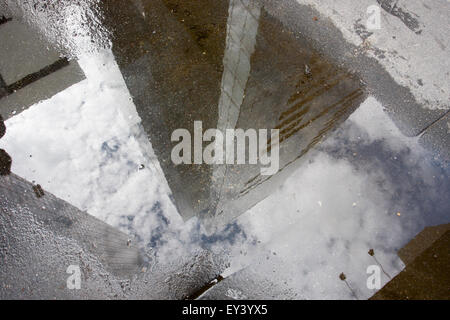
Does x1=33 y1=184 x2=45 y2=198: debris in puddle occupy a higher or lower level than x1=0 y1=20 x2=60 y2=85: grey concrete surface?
lower

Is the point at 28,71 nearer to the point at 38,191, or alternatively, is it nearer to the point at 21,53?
the point at 21,53

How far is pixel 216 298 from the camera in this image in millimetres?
2367

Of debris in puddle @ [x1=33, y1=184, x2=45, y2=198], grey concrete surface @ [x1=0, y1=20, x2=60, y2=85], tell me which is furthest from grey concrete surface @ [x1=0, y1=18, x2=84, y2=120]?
debris in puddle @ [x1=33, y1=184, x2=45, y2=198]

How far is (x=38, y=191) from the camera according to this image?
269 cm

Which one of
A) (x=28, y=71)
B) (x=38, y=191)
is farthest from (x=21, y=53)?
(x=38, y=191)

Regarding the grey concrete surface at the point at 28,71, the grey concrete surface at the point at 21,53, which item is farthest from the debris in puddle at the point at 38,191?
the grey concrete surface at the point at 21,53

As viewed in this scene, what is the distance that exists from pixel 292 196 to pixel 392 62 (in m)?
1.93

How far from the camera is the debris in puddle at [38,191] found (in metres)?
2.67

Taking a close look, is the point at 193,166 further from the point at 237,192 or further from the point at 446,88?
the point at 446,88

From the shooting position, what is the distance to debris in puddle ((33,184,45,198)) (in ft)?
8.77

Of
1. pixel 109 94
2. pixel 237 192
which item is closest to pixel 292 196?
pixel 237 192

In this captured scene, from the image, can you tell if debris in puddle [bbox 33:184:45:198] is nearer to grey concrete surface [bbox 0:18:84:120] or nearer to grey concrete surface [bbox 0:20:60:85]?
grey concrete surface [bbox 0:18:84:120]

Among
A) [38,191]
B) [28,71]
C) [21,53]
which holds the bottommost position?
[38,191]

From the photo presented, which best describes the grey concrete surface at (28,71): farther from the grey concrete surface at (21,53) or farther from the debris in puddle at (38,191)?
the debris in puddle at (38,191)
